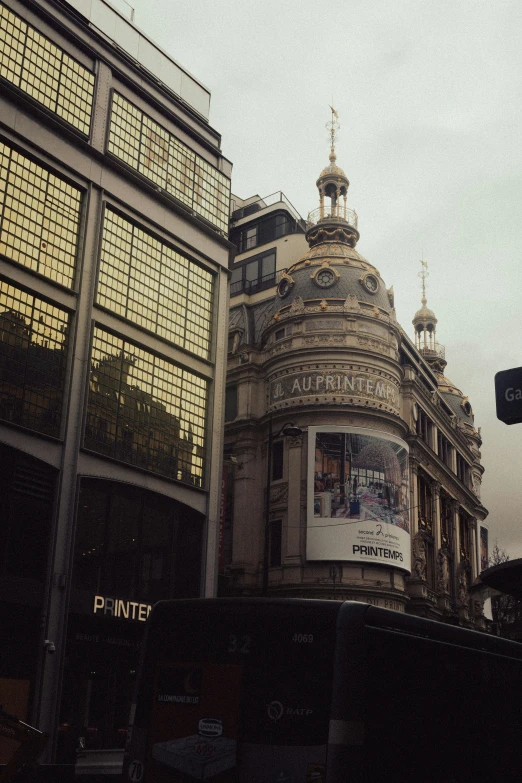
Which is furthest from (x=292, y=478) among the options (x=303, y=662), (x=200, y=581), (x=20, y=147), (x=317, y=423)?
(x=303, y=662)

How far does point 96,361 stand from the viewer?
29656mm

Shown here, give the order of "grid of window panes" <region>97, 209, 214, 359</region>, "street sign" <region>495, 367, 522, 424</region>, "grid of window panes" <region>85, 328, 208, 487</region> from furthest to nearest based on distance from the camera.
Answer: "grid of window panes" <region>97, 209, 214, 359</region> → "grid of window panes" <region>85, 328, 208, 487</region> → "street sign" <region>495, 367, 522, 424</region>

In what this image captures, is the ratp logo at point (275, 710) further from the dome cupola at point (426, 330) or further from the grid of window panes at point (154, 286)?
the dome cupola at point (426, 330)

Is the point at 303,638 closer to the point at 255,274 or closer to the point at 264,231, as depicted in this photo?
the point at 255,274

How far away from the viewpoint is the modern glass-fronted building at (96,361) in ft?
86.4

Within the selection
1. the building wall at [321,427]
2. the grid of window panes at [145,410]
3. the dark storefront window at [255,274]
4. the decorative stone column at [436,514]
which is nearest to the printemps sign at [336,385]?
the building wall at [321,427]

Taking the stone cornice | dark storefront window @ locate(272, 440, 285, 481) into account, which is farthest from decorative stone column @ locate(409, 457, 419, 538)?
dark storefront window @ locate(272, 440, 285, 481)

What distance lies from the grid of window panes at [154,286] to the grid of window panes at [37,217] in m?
1.61

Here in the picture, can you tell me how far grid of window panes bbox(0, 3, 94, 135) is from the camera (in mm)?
28078

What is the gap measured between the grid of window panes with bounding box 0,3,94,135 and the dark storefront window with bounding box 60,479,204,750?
41.6 feet

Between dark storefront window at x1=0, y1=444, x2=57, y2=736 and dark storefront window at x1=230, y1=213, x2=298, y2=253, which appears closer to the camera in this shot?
dark storefront window at x1=0, y1=444, x2=57, y2=736

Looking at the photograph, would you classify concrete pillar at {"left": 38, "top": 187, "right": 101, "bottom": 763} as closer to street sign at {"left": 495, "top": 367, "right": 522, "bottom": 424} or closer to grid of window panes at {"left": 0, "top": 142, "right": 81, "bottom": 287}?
grid of window panes at {"left": 0, "top": 142, "right": 81, "bottom": 287}

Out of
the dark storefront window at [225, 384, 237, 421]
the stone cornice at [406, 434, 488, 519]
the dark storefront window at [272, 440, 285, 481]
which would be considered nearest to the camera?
the dark storefront window at [272, 440, 285, 481]

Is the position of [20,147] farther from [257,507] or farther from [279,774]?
[257,507]
